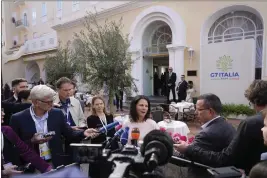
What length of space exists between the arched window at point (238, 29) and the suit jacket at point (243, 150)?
9.58 m

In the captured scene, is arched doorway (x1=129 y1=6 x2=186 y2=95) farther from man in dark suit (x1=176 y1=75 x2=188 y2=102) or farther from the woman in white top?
the woman in white top

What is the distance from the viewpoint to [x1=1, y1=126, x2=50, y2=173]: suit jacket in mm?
1757

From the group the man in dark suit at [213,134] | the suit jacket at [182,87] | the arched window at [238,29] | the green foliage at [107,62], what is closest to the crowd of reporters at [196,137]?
the man in dark suit at [213,134]

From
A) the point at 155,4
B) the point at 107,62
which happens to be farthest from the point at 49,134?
the point at 155,4

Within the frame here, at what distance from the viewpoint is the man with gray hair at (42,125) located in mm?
1844

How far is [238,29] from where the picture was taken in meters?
10.3

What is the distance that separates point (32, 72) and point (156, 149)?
2832cm

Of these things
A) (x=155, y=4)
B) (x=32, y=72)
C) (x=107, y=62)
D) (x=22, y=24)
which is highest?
(x=22, y=24)

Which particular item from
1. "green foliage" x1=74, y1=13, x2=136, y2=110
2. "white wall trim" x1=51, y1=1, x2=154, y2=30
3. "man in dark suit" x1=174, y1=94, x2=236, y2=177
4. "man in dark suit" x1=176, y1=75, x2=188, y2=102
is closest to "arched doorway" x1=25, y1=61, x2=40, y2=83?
"white wall trim" x1=51, y1=1, x2=154, y2=30

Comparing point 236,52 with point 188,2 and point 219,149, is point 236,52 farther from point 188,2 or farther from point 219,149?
point 219,149

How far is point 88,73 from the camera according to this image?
8.16 m

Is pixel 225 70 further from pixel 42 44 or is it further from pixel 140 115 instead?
pixel 42 44

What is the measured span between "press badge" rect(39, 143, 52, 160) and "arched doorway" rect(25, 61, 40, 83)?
1015 inches

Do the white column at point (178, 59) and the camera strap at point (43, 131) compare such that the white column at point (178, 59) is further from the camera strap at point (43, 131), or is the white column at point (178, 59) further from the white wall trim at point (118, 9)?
the camera strap at point (43, 131)
